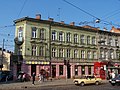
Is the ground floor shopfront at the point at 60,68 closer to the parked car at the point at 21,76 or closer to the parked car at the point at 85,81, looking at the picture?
the parked car at the point at 21,76

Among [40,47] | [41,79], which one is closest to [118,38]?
[40,47]

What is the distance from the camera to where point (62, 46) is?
4938 cm

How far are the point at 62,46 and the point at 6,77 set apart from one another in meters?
12.6

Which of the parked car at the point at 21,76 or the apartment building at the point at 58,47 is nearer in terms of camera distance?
the parked car at the point at 21,76

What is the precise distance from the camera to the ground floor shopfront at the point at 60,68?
145ft

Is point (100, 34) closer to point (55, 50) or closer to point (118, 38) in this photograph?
point (118, 38)

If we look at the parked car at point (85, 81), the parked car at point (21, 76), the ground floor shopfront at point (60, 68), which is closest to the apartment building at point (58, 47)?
the ground floor shopfront at point (60, 68)

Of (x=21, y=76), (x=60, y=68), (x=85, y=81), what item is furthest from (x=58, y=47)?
(x=85, y=81)

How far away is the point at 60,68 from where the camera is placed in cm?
4875

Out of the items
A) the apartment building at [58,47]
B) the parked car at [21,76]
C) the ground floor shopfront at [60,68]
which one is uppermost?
the apartment building at [58,47]

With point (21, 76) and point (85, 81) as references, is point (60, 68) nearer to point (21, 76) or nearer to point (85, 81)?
point (21, 76)

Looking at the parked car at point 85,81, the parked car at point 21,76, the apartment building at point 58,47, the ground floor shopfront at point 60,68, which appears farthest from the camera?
the apartment building at point 58,47

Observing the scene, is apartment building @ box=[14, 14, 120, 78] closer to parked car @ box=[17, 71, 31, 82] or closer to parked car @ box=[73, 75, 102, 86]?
parked car @ box=[17, 71, 31, 82]

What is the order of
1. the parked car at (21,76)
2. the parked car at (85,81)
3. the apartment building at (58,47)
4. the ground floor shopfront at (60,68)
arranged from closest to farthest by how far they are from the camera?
the parked car at (85,81) → the parked car at (21,76) → the ground floor shopfront at (60,68) → the apartment building at (58,47)
